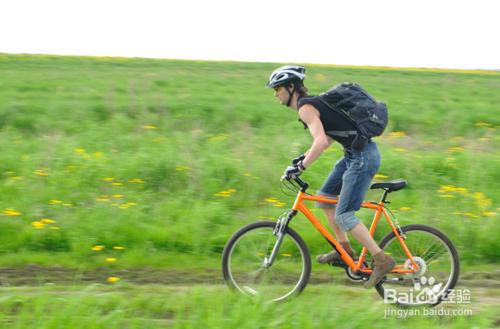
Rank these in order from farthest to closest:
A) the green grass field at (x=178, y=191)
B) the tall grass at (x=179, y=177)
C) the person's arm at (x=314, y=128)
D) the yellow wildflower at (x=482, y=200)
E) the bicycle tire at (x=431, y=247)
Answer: the yellow wildflower at (x=482, y=200) < the tall grass at (x=179, y=177) < the green grass field at (x=178, y=191) < the bicycle tire at (x=431, y=247) < the person's arm at (x=314, y=128)

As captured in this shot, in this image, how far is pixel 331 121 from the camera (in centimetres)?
512

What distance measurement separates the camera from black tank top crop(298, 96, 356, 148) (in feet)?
16.6

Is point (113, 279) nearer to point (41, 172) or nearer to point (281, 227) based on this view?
point (281, 227)

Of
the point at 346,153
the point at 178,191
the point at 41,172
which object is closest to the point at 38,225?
the point at 41,172

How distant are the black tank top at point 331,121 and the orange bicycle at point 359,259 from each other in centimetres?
54

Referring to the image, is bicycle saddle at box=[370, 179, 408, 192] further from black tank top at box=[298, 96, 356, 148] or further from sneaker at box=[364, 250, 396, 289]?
sneaker at box=[364, 250, 396, 289]

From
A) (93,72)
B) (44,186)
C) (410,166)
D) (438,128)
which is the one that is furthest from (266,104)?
(93,72)

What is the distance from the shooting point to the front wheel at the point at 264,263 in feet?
17.8

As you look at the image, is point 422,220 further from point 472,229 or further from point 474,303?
point 474,303

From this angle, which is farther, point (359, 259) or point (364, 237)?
point (359, 259)

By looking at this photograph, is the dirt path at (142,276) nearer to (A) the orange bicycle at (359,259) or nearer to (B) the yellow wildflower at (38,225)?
(A) the orange bicycle at (359,259)

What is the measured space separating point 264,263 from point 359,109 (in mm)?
1580

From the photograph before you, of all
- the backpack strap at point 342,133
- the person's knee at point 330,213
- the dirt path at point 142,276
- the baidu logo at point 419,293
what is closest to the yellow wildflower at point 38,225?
the dirt path at point 142,276

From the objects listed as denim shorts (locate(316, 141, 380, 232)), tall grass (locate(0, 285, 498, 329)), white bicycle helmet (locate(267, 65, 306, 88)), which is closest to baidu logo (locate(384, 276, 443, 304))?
tall grass (locate(0, 285, 498, 329))
